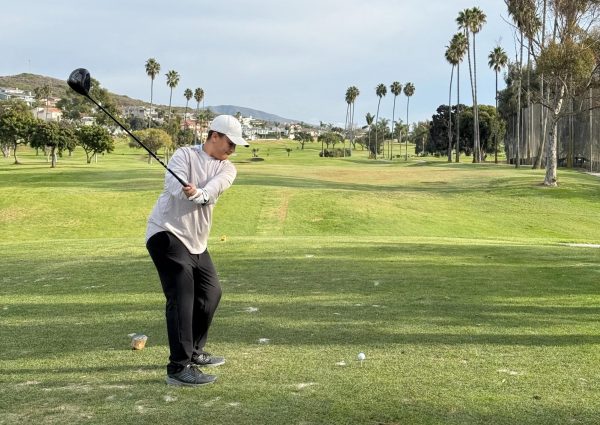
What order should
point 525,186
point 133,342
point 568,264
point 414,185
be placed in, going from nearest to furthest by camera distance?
1. point 133,342
2. point 568,264
3. point 525,186
4. point 414,185

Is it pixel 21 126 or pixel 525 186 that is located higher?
pixel 21 126

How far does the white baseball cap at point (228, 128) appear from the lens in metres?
6.03

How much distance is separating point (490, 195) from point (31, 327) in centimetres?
4146

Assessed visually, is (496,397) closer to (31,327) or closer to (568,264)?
(31,327)

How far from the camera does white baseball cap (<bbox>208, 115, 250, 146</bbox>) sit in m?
6.03

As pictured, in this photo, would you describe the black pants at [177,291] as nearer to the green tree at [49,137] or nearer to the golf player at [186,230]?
the golf player at [186,230]

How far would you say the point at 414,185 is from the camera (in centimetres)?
5356

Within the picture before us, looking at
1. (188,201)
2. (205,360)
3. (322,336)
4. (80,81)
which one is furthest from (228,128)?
→ (322,336)

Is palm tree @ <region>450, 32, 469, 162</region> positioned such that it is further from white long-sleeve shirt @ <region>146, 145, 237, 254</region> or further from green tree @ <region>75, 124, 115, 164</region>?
white long-sleeve shirt @ <region>146, 145, 237, 254</region>

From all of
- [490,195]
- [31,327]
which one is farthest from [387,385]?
[490,195]

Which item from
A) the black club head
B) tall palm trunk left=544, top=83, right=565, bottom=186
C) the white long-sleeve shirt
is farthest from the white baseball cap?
tall palm trunk left=544, top=83, right=565, bottom=186

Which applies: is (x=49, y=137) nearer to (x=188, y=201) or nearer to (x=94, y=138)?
(x=94, y=138)

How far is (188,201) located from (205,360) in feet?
5.37

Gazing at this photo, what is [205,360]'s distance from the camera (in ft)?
20.7
